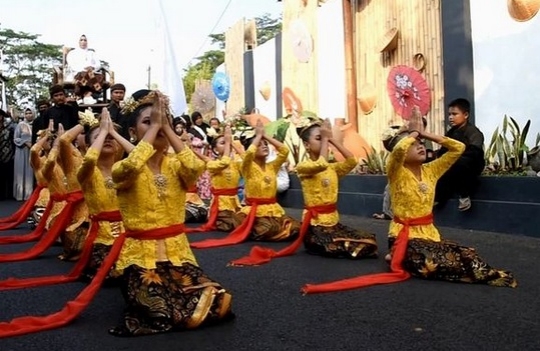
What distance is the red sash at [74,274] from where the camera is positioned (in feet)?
13.8

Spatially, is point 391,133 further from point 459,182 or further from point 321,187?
point 459,182

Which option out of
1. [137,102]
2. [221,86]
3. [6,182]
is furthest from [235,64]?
[137,102]

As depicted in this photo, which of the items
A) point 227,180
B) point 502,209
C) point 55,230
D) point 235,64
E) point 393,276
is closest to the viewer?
point 393,276

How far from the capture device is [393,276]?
162 inches

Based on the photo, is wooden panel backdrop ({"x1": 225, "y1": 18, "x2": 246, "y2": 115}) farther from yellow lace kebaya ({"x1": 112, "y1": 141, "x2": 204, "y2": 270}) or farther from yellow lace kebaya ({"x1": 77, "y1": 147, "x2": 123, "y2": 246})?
yellow lace kebaya ({"x1": 112, "y1": 141, "x2": 204, "y2": 270})

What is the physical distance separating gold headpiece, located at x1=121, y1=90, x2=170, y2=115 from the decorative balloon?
12.0 meters

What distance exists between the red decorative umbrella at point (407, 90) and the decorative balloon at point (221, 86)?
8.15 meters

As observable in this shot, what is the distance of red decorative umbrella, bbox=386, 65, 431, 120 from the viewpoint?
772cm

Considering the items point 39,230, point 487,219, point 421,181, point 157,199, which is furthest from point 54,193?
point 487,219

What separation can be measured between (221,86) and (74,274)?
1179 centimetres

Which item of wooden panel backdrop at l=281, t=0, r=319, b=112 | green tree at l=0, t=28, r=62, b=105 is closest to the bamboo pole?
wooden panel backdrop at l=281, t=0, r=319, b=112

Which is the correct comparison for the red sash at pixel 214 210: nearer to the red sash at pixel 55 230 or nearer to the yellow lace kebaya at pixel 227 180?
the yellow lace kebaya at pixel 227 180

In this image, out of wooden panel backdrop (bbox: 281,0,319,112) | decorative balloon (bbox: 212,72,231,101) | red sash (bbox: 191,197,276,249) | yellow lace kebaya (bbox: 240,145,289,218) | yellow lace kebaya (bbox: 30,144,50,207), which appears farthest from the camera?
decorative balloon (bbox: 212,72,231,101)

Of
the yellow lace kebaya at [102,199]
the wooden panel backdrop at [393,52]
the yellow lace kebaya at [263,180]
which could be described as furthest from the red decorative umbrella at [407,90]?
the yellow lace kebaya at [102,199]
